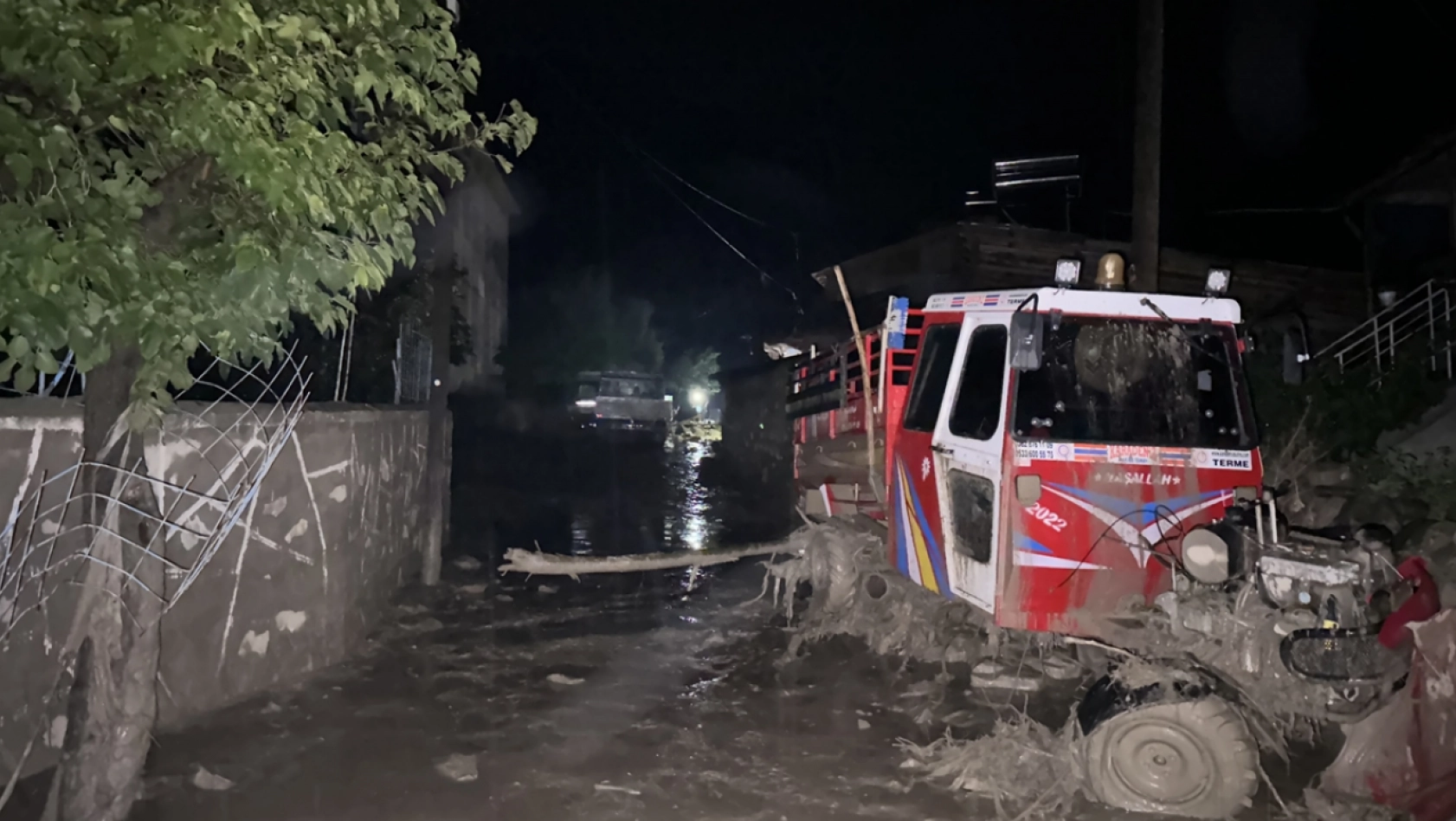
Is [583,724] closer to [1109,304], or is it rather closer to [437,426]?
[1109,304]

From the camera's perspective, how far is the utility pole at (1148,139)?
350 inches

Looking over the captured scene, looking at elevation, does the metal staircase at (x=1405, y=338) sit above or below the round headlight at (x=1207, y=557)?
above

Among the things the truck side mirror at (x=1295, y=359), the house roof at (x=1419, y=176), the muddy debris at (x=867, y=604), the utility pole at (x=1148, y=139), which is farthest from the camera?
→ the house roof at (x=1419, y=176)

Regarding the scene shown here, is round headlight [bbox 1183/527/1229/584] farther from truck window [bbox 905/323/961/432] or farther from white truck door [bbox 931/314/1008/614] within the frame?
truck window [bbox 905/323/961/432]

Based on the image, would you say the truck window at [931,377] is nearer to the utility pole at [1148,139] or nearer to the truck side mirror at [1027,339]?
the truck side mirror at [1027,339]

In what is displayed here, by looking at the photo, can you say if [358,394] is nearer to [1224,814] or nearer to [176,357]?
[176,357]

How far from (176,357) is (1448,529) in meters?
7.48

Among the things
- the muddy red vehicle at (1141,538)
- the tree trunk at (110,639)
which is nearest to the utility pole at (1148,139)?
the muddy red vehicle at (1141,538)

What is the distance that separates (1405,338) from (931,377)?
9.32 metres

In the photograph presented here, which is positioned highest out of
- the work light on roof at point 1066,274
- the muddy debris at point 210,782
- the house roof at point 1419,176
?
the house roof at point 1419,176

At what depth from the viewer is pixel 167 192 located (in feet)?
13.3

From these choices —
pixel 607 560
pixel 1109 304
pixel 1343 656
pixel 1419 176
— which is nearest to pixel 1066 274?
pixel 1109 304

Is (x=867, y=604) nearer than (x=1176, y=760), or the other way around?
(x=1176, y=760)

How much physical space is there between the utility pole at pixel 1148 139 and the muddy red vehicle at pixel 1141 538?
3404mm
